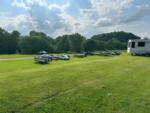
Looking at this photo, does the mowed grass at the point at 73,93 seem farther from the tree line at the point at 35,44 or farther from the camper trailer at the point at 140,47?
the tree line at the point at 35,44

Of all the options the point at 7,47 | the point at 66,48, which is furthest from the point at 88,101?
the point at 66,48

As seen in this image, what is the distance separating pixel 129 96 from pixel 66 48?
331ft

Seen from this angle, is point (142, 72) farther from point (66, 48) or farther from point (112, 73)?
point (66, 48)

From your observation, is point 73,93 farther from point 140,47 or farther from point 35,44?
point 35,44

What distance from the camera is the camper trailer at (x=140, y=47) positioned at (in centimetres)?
4793

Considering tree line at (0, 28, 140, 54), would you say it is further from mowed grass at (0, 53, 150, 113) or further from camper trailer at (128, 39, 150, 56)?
mowed grass at (0, 53, 150, 113)

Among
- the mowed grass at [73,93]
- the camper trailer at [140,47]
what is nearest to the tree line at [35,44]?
the camper trailer at [140,47]

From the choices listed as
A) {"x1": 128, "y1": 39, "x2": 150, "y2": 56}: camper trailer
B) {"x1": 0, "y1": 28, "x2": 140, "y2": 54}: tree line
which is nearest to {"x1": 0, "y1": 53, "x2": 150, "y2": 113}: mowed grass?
{"x1": 128, "y1": 39, "x2": 150, "y2": 56}: camper trailer

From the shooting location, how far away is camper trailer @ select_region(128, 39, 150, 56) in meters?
47.9

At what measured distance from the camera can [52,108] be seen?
14.7m

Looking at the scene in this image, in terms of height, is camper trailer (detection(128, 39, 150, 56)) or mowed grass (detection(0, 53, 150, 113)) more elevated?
camper trailer (detection(128, 39, 150, 56))

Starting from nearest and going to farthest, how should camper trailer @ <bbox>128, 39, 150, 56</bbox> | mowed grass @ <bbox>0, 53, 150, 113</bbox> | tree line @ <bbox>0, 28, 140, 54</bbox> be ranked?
mowed grass @ <bbox>0, 53, 150, 113</bbox>
camper trailer @ <bbox>128, 39, 150, 56</bbox>
tree line @ <bbox>0, 28, 140, 54</bbox>

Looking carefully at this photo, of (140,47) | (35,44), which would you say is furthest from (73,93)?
(35,44)

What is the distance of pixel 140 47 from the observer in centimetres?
4859
